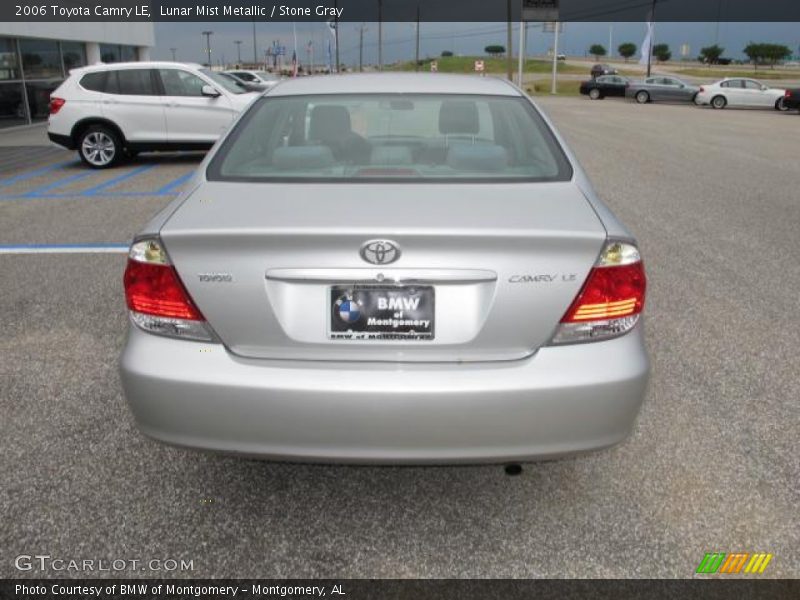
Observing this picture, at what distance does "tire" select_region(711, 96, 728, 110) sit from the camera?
118ft

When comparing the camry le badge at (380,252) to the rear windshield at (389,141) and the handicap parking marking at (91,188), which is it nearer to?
the rear windshield at (389,141)

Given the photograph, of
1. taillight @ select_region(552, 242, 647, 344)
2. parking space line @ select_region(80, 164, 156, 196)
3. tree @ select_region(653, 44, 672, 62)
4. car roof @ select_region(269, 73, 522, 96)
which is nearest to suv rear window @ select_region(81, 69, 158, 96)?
parking space line @ select_region(80, 164, 156, 196)

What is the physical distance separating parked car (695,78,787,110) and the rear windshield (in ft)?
116

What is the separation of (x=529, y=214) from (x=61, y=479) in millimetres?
2153

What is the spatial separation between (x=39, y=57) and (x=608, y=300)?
25.5 m

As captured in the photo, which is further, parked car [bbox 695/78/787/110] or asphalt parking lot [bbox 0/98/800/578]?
parked car [bbox 695/78/787/110]

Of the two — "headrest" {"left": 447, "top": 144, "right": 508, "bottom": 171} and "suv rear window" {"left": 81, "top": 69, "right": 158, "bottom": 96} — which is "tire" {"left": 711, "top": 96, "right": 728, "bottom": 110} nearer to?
"suv rear window" {"left": 81, "top": 69, "right": 158, "bottom": 96}

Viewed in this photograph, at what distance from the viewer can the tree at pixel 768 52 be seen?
115 m

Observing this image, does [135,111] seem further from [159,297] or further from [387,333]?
[387,333]

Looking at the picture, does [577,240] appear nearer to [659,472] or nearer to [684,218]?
[659,472]

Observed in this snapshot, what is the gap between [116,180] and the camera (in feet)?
40.2

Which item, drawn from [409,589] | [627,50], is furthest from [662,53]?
[409,589]

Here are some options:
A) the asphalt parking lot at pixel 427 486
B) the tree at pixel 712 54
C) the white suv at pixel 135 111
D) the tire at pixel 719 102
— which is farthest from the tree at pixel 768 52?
the asphalt parking lot at pixel 427 486

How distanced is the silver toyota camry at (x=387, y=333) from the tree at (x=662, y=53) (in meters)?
146
